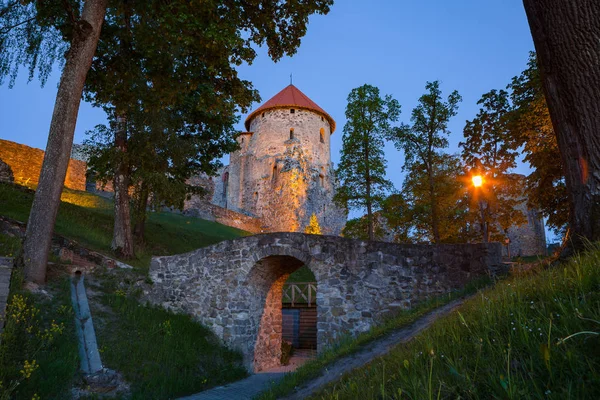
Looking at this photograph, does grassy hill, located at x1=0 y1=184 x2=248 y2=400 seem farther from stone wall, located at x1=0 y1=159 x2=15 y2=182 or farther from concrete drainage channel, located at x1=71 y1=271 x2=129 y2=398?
stone wall, located at x1=0 y1=159 x2=15 y2=182

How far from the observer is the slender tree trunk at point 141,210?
1434 centimetres

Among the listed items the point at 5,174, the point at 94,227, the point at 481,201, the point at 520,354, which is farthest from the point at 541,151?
the point at 5,174

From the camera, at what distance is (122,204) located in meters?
14.0

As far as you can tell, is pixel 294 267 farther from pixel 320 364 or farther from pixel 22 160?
pixel 22 160

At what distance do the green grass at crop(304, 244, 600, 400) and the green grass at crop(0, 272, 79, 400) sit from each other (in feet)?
17.4

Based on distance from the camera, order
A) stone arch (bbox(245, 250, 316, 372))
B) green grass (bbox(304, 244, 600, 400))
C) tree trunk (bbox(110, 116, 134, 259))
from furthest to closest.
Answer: tree trunk (bbox(110, 116, 134, 259))
stone arch (bbox(245, 250, 316, 372))
green grass (bbox(304, 244, 600, 400))

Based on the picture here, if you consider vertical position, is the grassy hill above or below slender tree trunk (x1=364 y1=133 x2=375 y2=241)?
below

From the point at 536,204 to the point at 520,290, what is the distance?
12264mm

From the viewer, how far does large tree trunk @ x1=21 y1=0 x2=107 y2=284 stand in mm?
8359

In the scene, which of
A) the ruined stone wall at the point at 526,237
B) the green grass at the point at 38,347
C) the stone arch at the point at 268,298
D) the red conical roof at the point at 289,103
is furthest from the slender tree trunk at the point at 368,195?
the ruined stone wall at the point at 526,237

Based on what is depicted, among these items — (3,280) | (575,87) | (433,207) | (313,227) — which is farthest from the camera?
(313,227)

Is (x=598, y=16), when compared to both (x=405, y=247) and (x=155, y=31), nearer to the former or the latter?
(x=405, y=247)

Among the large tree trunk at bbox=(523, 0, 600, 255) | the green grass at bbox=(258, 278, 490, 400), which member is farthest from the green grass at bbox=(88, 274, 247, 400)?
the large tree trunk at bbox=(523, 0, 600, 255)

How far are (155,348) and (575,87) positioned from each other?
9.10 metres
